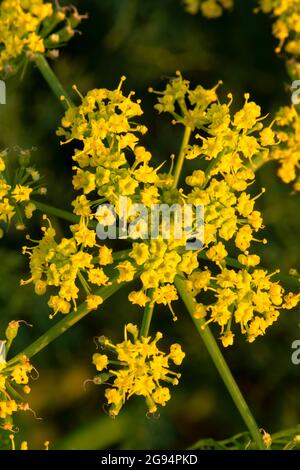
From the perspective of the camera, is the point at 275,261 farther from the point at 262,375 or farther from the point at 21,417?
the point at 21,417

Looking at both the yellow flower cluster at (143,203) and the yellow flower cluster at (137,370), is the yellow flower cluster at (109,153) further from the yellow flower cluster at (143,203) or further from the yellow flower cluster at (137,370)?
the yellow flower cluster at (137,370)

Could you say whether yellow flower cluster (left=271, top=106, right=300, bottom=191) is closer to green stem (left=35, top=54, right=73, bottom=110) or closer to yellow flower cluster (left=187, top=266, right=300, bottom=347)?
yellow flower cluster (left=187, top=266, right=300, bottom=347)

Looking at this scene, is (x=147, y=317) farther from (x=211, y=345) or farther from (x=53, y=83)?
(x=53, y=83)

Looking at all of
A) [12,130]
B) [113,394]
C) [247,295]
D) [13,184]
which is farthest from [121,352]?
[12,130]

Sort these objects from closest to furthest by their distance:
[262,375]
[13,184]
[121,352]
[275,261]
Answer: [121,352]
[13,184]
[275,261]
[262,375]
